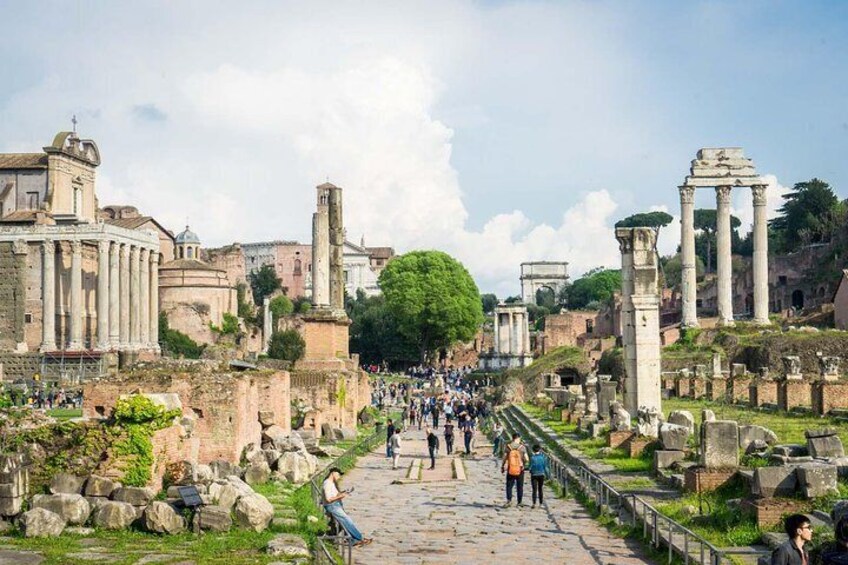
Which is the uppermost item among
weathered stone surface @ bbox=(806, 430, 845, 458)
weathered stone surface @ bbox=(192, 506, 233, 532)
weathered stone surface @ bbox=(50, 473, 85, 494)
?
weathered stone surface @ bbox=(806, 430, 845, 458)

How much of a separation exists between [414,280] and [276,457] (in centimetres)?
7215

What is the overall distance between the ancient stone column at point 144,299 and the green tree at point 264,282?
189ft

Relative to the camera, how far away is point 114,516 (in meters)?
15.5

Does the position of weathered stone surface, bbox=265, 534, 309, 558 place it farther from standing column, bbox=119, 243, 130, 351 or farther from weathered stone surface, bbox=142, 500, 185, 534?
standing column, bbox=119, 243, 130, 351

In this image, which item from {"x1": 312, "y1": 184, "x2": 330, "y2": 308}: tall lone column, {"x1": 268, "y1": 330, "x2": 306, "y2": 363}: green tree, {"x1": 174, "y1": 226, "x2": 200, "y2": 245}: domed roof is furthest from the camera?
{"x1": 174, "y1": 226, "x2": 200, "y2": 245}: domed roof

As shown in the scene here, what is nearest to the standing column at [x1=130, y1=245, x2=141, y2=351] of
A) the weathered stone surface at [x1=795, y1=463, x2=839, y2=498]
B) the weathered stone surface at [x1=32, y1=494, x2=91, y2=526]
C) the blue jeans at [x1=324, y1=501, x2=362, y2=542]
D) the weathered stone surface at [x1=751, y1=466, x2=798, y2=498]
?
the weathered stone surface at [x1=32, y1=494, x2=91, y2=526]

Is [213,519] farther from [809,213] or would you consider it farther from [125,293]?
[809,213]

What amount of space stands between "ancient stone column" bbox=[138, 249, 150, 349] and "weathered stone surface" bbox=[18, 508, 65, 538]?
62850 mm

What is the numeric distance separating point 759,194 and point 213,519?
50.1m

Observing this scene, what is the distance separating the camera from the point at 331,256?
42.6 meters

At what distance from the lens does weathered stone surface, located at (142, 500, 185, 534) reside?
15188 mm

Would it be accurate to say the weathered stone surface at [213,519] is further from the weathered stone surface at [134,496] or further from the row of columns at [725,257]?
the row of columns at [725,257]

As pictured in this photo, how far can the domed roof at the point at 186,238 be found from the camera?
116100 millimetres

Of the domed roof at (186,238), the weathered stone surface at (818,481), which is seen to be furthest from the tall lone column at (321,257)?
the domed roof at (186,238)
